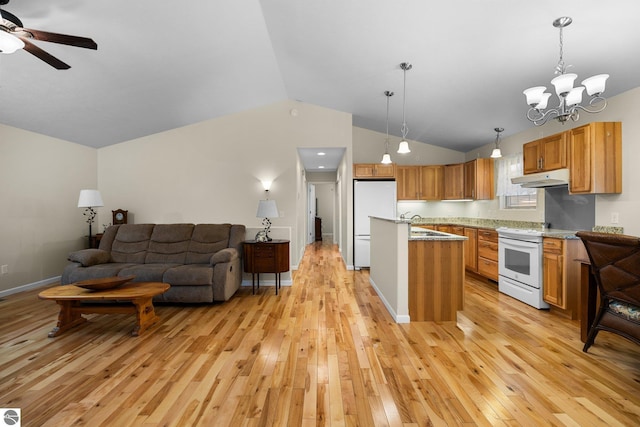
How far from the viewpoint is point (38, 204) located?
4.57 meters

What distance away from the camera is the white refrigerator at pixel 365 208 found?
5.79 m

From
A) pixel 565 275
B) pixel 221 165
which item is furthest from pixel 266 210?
pixel 565 275

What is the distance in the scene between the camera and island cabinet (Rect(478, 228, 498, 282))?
4.45 m

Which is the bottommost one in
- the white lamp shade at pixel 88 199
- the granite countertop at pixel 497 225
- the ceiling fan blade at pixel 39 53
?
the granite countertop at pixel 497 225

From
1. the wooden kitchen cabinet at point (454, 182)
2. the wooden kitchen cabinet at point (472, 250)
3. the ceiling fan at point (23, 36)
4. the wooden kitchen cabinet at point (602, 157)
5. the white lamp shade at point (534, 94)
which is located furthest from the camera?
the wooden kitchen cabinet at point (454, 182)

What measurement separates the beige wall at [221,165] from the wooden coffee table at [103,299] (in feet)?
8.55

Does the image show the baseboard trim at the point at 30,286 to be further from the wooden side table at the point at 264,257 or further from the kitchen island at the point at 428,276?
the kitchen island at the point at 428,276

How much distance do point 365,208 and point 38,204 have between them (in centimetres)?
539

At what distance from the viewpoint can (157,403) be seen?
184 cm

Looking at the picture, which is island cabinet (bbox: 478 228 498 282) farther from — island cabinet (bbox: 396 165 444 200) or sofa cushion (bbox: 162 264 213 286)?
sofa cushion (bbox: 162 264 213 286)

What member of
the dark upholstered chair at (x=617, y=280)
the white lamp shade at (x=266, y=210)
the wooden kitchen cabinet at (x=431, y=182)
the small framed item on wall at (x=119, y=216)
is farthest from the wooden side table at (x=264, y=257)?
the wooden kitchen cabinet at (x=431, y=182)

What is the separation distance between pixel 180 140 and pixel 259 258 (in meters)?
3.01

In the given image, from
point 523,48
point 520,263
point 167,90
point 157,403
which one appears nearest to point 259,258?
point 157,403

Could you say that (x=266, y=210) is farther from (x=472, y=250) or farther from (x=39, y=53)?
(x=472, y=250)
